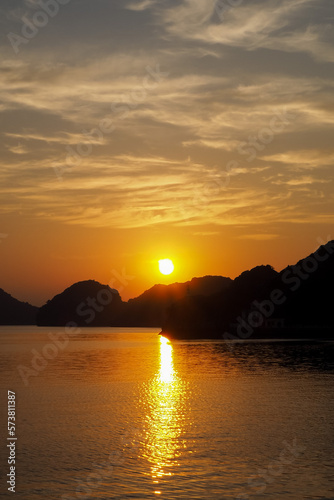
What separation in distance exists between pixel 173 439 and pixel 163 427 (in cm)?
558

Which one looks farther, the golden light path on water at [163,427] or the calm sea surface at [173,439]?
the golden light path on water at [163,427]

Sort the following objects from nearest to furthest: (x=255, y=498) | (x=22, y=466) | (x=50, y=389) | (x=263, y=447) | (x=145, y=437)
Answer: (x=255, y=498) < (x=22, y=466) < (x=263, y=447) < (x=145, y=437) < (x=50, y=389)

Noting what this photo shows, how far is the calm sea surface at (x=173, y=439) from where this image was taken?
3086cm

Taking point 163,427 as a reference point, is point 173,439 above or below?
above

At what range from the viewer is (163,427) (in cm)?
4841

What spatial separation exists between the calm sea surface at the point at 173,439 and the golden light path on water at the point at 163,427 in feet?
0.27

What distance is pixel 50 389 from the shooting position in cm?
7638

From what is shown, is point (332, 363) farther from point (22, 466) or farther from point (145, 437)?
point (22, 466)

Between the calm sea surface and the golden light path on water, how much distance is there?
0.08m

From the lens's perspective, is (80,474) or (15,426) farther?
(15,426)

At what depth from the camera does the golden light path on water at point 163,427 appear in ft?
116

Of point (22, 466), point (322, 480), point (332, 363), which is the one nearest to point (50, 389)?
point (22, 466)

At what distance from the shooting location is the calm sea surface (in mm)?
30859

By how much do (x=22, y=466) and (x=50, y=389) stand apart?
138ft
